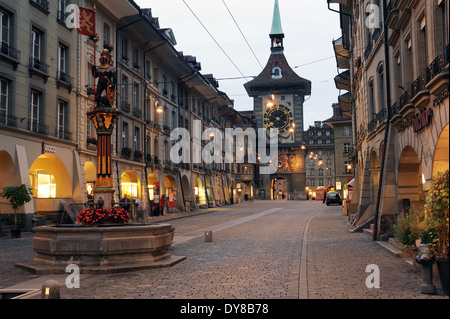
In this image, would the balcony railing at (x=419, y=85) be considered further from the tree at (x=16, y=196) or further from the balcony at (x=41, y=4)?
the balcony at (x=41, y=4)

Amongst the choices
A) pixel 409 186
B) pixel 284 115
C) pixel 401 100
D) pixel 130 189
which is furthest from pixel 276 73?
pixel 401 100

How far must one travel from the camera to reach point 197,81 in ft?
174

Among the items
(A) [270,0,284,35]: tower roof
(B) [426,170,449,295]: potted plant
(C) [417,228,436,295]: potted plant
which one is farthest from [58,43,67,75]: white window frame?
(A) [270,0,284,35]: tower roof

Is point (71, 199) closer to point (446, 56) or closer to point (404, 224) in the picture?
point (404, 224)

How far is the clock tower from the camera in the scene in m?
95.7

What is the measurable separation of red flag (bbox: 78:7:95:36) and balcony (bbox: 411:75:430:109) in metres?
21.1

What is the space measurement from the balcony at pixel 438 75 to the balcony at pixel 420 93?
0.72ft

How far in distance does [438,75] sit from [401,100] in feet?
18.3

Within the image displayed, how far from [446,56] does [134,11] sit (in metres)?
27.1

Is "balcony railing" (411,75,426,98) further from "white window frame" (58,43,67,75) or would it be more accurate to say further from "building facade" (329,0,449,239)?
"white window frame" (58,43,67,75)

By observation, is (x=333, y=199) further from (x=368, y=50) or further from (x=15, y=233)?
(x=15, y=233)

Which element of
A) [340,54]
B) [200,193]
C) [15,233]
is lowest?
[15,233]

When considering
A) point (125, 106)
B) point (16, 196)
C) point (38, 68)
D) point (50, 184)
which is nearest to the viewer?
point (16, 196)

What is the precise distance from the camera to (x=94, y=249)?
40.2 feet
